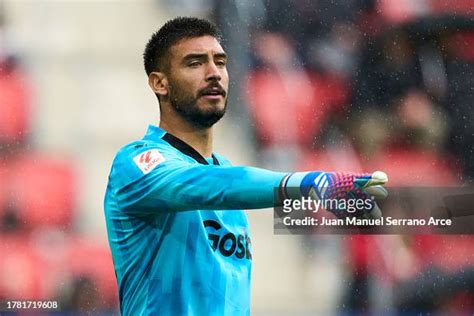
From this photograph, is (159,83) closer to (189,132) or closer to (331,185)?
(189,132)

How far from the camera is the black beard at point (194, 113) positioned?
210 centimetres

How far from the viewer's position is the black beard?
2096mm

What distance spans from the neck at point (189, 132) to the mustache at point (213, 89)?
0.08 metres

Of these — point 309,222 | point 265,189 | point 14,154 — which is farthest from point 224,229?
point 14,154

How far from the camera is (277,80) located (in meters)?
4.16

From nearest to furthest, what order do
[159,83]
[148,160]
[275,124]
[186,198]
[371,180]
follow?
[371,180] < [186,198] < [148,160] < [159,83] < [275,124]

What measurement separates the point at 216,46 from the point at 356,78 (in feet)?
6.81

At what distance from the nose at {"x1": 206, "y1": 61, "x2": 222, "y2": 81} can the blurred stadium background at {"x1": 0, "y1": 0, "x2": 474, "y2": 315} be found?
195cm

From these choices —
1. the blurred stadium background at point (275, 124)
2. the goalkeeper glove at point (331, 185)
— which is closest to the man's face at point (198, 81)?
the goalkeeper glove at point (331, 185)

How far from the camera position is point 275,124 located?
412 cm

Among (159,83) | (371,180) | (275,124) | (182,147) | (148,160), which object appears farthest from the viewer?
(275,124)

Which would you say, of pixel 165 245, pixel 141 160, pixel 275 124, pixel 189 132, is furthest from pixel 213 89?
pixel 275 124

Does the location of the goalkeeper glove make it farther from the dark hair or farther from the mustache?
the dark hair

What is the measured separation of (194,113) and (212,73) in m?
0.11
